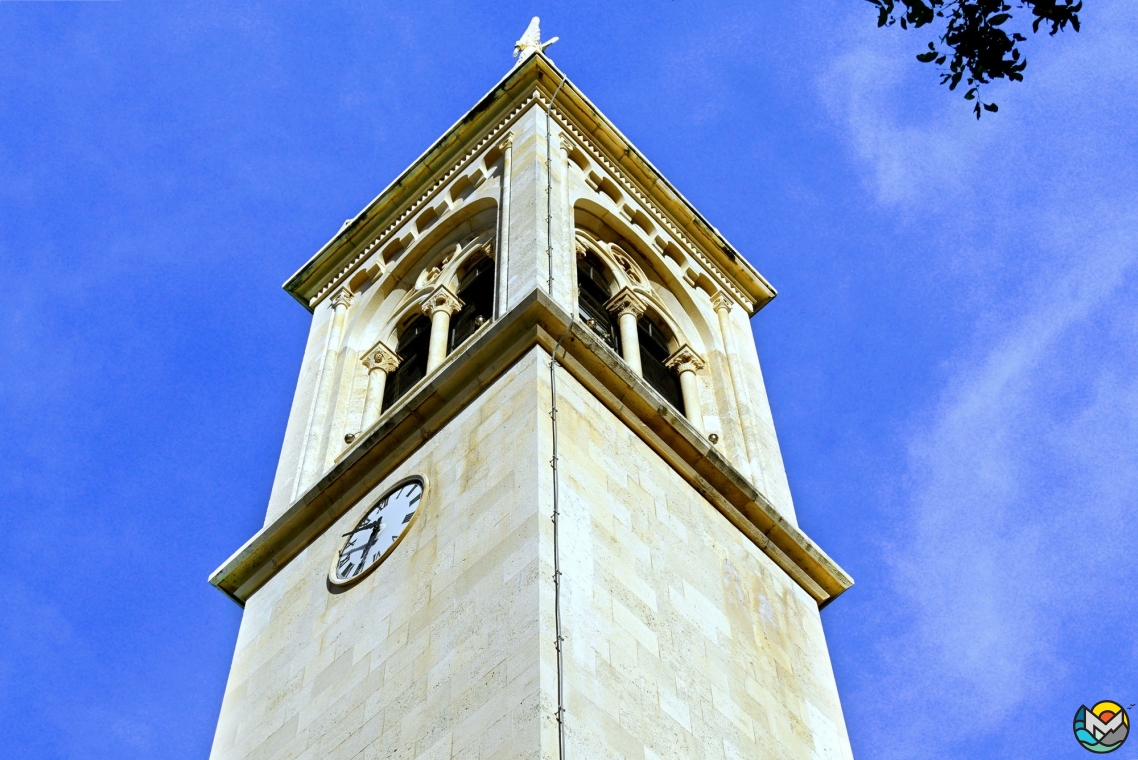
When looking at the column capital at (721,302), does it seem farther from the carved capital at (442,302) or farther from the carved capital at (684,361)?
the carved capital at (442,302)

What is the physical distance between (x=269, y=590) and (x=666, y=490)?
5661 mm

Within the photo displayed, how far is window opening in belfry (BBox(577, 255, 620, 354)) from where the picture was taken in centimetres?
2766

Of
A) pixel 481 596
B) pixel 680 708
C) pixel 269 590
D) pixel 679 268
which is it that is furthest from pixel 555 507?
pixel 679 268

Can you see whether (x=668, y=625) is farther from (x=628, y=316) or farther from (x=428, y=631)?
(x=628, y=316)

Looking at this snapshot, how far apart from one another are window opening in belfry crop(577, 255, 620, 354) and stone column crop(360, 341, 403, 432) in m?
3.38

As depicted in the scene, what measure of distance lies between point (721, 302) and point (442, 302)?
5818 mm

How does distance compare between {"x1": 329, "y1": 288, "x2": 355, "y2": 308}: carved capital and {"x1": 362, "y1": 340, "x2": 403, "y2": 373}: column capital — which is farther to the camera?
{"x1": 329, "y1": 288, "x2": 355, "y2": 308}: carved capital

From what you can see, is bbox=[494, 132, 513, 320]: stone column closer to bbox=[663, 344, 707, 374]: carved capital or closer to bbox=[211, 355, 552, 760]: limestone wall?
bbox=[211, 355, 552, 760]: limestone wall

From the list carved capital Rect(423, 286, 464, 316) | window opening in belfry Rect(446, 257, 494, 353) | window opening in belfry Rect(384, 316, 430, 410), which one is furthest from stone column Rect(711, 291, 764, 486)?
window opening in belfry Rect(384, 316, 430, 410)

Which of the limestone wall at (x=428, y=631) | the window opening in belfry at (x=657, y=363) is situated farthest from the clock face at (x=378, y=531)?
the window opening in belfry at (x=657, y=363)

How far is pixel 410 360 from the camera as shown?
1136 inches

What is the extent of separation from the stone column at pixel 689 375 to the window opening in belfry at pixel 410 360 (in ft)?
13.6

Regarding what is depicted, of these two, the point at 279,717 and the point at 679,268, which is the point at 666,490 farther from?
the point at 679,268

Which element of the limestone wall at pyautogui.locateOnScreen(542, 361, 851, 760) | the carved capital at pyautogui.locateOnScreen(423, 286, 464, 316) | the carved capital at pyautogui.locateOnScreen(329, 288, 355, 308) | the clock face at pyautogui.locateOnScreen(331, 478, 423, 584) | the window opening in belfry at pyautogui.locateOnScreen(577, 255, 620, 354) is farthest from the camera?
the carved capital at pyautogui.locateOnScreen(329, 288, 355, 308)
